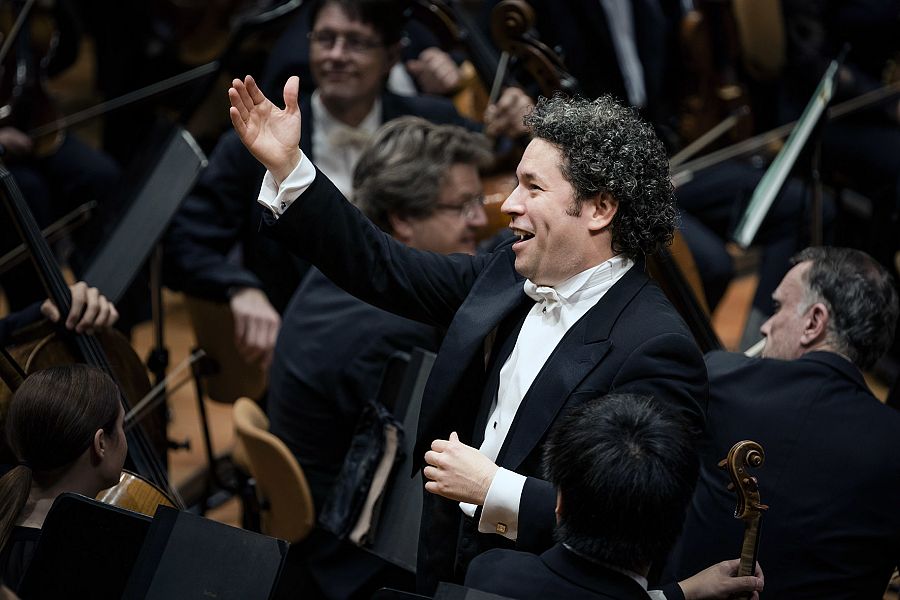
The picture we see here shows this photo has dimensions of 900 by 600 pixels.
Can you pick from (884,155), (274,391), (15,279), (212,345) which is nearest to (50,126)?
(15,279)

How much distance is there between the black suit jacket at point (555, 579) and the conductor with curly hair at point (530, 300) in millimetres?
129

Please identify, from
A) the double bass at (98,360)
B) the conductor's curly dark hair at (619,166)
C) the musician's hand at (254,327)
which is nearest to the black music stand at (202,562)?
the double bass at (98,360)

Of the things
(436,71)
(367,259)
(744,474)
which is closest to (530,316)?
(367,259)

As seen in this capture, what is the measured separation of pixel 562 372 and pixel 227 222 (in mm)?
1838

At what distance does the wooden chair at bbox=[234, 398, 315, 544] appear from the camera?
98.0 inches

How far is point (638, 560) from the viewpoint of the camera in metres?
1.58

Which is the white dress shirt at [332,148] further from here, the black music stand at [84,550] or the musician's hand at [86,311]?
the black music stand at [84,550]

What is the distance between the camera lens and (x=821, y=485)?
2.17 m

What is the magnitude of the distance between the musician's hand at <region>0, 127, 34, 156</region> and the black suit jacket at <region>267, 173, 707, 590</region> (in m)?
2.13

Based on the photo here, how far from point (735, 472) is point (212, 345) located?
2.05m

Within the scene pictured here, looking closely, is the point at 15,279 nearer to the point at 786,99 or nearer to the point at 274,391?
the point at 274,391

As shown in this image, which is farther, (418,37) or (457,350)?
(418,37)

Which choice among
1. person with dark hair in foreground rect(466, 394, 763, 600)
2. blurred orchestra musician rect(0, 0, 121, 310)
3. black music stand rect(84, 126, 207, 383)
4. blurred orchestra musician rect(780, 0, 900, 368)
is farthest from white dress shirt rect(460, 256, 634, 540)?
blurred orchestra musician rect(780, 0, 900, 368)

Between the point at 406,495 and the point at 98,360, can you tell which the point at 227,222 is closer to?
the point at 98,360
